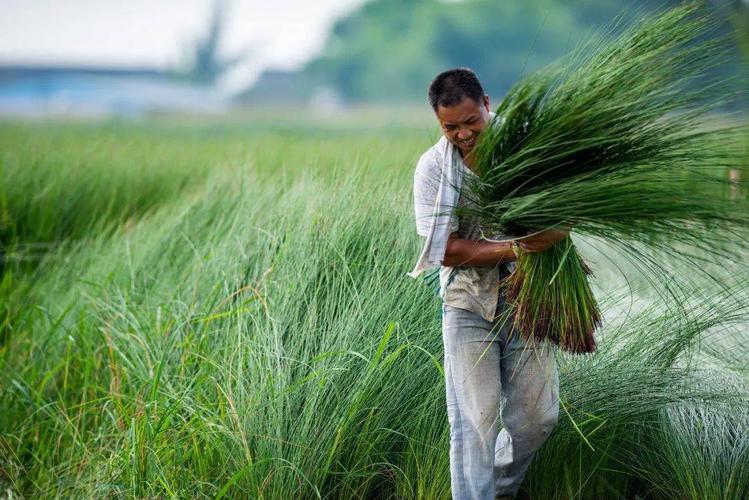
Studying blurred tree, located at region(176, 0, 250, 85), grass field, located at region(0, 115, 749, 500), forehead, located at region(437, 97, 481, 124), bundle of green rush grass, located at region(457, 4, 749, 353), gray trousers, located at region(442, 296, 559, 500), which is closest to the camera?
bundle of green rush grass, located at region(457, 4, 749, 353)

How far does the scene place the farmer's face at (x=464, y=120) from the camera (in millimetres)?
3357

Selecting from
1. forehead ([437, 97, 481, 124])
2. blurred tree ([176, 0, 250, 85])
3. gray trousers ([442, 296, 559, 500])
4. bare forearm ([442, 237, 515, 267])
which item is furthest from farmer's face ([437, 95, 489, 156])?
blurred tree ([176, 0, 250, 85])

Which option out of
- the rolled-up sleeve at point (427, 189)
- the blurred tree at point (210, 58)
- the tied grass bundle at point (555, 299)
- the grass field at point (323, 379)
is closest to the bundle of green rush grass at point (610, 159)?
the tied grass bundle at point (555, 299)

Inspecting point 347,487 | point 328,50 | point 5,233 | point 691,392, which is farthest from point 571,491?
point 328,50

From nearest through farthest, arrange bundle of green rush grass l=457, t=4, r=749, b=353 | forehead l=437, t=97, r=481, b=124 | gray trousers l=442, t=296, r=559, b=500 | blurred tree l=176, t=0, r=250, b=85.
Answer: bundle of green rush grass l=457, t=4, r=749, b=353
forehead l=437, t=97, r=481, b=124
gray trousers l=442, t=296, r=559, b=500
blurred tree l=176, t=0, r=250, b=85

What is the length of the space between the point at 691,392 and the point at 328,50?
66154 mm

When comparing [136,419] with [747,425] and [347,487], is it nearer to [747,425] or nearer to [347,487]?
[347,487]

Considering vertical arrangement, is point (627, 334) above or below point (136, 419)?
above

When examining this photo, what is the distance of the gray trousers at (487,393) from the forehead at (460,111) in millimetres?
625

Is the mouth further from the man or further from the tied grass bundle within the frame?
the tied grass bundle

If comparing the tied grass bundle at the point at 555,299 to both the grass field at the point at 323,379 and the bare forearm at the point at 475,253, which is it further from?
the grass field at the point at 323,379

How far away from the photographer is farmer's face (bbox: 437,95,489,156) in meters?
3.36

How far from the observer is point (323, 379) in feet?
12.7

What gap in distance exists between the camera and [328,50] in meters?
68.6
